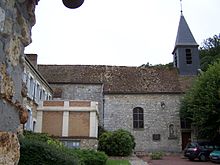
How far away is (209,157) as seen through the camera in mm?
23766

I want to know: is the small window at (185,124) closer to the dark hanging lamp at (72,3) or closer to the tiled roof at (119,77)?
the tiled roof at (119,77)

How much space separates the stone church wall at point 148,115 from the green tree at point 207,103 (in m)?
4.21

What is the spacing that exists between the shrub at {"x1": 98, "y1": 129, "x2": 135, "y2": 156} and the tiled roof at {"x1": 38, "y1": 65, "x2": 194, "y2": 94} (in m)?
6.79

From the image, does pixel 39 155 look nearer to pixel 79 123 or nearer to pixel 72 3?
pixel 72 3

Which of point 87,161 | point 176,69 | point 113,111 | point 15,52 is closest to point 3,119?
point 15,52

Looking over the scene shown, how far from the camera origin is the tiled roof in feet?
108

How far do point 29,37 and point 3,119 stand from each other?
0.99m

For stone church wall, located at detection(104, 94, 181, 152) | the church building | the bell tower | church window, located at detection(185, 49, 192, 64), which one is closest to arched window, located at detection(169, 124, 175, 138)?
the church building

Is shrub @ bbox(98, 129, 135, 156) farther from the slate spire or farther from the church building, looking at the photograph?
the slate spire

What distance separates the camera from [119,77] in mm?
34812

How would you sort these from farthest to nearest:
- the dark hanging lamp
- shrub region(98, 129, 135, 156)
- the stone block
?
shrub region(98, 129, 135, 156)
the dark hanging lamp
the stone block

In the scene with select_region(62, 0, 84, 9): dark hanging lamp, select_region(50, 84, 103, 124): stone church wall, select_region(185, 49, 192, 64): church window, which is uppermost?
select_region(185, 49, 192, 64): church window

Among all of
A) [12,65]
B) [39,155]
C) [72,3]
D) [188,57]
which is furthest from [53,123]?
[12,65]

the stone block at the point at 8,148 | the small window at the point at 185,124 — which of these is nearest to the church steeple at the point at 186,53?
the small window at the point at 185,124
